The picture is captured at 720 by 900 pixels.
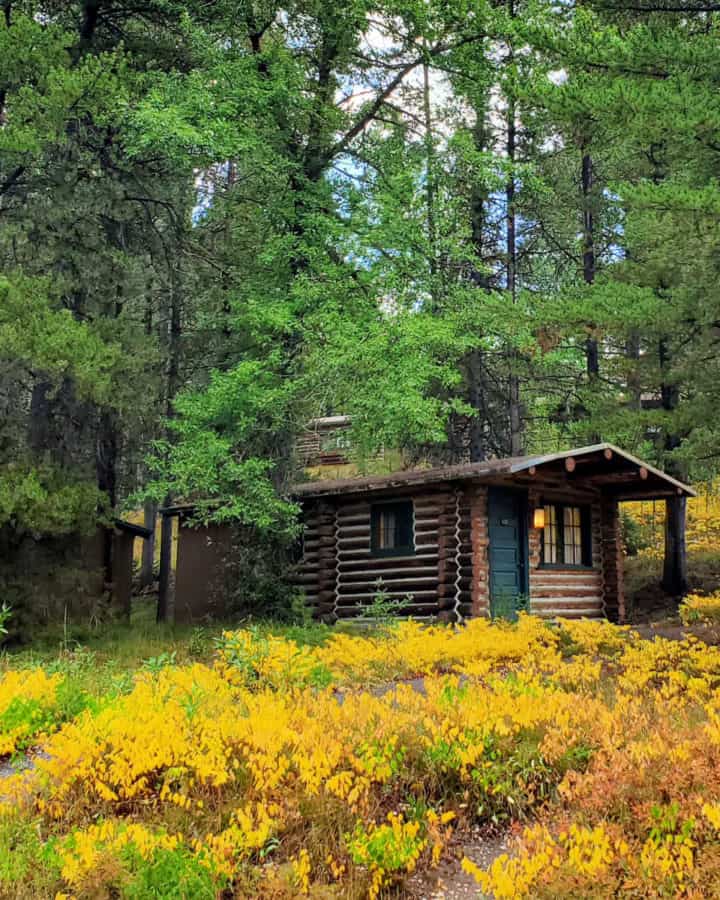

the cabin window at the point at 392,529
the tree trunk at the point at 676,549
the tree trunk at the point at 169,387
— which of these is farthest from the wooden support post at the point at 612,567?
the tree trunk at the point at 169,387

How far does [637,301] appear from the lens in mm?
17328

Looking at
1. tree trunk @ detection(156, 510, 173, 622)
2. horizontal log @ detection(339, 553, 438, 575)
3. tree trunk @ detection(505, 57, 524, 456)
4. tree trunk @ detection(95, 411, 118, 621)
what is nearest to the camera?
tree trunk @ detection(95, 411, 118, 621)

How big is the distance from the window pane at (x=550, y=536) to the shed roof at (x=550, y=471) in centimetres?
99

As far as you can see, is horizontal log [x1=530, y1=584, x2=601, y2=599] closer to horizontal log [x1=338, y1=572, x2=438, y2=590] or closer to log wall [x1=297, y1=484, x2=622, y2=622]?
log wall [x1=297, y1=484, x2=622, y2=622]

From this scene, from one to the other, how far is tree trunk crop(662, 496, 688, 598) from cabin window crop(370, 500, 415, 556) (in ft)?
21.4

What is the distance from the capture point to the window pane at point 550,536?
61.2 ft

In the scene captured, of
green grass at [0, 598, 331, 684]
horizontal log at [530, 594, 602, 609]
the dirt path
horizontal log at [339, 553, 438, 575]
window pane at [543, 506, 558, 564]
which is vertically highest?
window pane at [543, 506, 558, 564]

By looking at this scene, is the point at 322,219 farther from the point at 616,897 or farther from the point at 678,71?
the point at 616,897

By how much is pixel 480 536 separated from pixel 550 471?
233cm

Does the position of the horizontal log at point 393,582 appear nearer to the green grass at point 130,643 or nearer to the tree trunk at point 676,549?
the green grass at point 130,643

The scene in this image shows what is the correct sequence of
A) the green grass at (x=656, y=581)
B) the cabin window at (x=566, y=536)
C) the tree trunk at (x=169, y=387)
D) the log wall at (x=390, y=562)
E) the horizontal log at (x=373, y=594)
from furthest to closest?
the tree trunk at (x=169, y=387) → the green grass at (x=656, y=581) → the cabin window at (x=566, y=536) → the horizontal log at (x=373, y=594) → the log wall at (x=390, y=562)

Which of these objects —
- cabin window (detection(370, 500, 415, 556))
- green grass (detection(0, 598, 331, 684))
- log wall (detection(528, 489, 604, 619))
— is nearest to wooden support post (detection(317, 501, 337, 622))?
cabin window (detection(370, 500, 415, 556))

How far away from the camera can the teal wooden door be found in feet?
56.3

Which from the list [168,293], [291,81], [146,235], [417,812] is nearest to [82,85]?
[146,235]
